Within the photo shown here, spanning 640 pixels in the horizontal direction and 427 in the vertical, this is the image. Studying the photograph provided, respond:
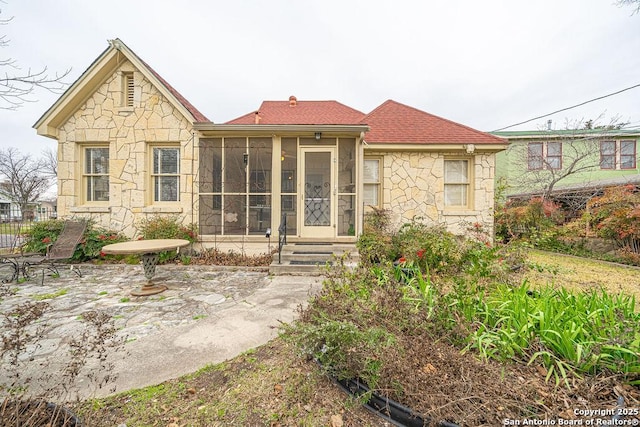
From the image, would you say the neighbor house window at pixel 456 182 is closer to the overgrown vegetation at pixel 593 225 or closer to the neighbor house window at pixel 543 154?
the overgrown vegetation at pixel 593 225

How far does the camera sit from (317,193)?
6.87 m

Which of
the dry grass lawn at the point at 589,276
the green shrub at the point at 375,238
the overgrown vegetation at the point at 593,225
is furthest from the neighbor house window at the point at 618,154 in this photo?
the green shrub at the point at 375,238

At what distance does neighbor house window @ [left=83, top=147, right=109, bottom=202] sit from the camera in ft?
23.6

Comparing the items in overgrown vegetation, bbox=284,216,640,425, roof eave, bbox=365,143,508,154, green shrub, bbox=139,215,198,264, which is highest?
roof eave, bbox=365,143,508,154

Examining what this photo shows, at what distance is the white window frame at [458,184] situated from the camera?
27.5 feet

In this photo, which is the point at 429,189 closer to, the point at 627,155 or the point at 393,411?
the point at 393,411

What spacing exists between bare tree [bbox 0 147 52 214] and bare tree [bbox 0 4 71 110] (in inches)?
1256

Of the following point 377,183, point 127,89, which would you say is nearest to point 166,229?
point 127,89

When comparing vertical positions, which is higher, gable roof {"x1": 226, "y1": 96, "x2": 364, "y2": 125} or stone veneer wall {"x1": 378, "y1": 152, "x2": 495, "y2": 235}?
gable roof {"x1": 226, "y1": 96, "x2": 364, "y2": 125}

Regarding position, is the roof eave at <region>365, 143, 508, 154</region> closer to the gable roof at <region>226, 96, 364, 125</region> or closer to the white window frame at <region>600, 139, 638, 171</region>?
the gable roof at <region>226, 96, 364, 125</region>

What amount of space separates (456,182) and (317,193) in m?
4.84

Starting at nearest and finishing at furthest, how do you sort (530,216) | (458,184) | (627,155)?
1. (458,184)
2. (530,216)
3. (627,155)

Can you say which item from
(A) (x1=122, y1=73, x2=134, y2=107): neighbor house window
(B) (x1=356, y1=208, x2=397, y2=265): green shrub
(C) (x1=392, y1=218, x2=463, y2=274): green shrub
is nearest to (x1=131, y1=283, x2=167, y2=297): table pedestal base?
(B) (x1=356, y1=208, x2=397, y2=265): green shrub

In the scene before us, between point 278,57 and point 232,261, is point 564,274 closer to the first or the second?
point 232,261
